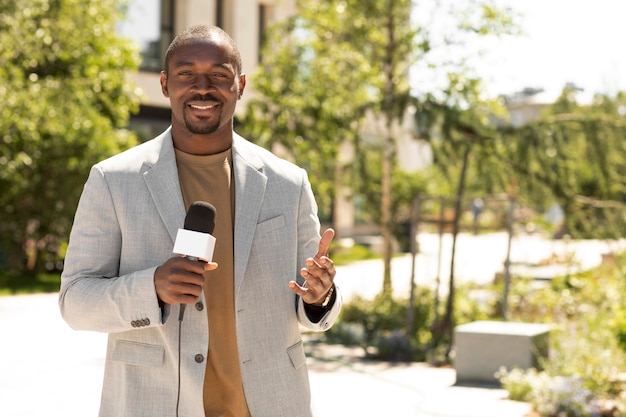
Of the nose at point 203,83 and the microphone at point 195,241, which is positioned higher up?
the nose at point 203,83

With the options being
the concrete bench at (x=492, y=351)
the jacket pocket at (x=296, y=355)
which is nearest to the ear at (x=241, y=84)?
the jacket pocket at (x=296, y=355)

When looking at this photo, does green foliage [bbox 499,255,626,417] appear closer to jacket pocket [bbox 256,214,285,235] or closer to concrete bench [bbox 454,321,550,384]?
concrete bench [bbox 454,321,550,384]

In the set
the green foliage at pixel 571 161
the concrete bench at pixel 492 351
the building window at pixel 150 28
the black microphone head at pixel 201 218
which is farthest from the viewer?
the building window at pixel 150 28

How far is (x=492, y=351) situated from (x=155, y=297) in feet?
29.7

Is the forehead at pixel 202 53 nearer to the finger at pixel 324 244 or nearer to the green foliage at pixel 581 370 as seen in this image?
the finger at pixel 324 244

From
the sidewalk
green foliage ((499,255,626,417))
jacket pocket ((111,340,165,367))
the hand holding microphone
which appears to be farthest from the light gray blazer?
the sidewalk

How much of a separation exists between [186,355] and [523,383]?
764 centimetres

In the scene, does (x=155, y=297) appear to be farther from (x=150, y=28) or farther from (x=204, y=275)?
(x=150, y=28)

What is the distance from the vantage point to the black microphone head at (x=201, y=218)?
2.68 m

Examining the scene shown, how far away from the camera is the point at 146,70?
2945cm

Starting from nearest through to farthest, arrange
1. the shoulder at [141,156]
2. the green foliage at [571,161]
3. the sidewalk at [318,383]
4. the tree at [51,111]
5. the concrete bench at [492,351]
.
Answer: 1. the shoulder at [141,156]
2. the sidewalk at [318,383]
3. the concrete bench at [492,351]
4. the green foliage at [571,161]
5. the tree at [51,111]

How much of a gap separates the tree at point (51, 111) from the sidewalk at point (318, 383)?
5802 millimetres

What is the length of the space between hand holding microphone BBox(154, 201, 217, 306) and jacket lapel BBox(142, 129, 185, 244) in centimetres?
22

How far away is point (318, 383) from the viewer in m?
11.3
